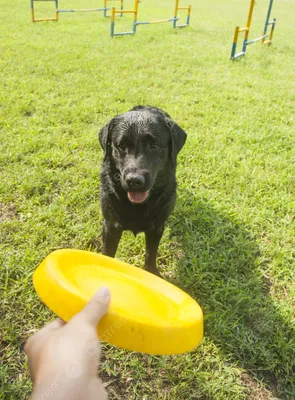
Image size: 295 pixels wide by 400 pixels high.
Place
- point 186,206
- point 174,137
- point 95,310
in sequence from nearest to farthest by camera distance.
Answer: point 95,310 → point 174,137 → point 186,206

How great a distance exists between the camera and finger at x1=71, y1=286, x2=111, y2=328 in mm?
1032

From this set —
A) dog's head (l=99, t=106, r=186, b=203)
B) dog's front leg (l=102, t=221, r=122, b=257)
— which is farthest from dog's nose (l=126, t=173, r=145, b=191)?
dog's front leg (l=102, t=221, r=122, b=257)

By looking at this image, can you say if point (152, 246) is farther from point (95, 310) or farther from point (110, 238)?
point (95, 310)

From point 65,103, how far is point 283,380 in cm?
500

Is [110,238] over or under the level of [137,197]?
under

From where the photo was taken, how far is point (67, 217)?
10.3ft

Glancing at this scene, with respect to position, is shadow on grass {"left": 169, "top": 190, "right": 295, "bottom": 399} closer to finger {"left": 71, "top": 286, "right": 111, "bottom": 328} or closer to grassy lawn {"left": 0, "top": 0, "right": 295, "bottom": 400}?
grassy lawn {"left": 0, "top": 0, "right": 295, "bottom": 400}

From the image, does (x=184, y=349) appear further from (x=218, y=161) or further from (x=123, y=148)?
(x=218, y=161)

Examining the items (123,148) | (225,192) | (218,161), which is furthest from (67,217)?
(218,161)

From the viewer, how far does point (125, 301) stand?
1634 mm

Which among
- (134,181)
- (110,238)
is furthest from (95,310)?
(110,238)

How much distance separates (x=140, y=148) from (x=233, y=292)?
136cm

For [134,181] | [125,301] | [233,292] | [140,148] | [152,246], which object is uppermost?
[140,148]

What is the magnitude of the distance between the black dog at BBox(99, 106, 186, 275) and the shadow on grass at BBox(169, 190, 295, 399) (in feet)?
1.58
